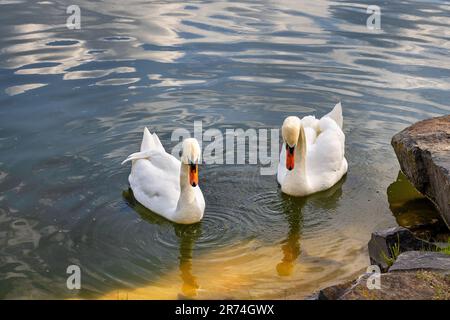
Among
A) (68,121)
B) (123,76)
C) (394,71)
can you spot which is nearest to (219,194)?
(68,121)

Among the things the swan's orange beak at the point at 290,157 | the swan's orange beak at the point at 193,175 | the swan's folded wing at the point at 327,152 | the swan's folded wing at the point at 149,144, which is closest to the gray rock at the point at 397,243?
the swan's orange beak at the point at 290,157

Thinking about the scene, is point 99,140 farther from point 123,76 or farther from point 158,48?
point 158,48

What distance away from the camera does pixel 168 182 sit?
9.67 meters

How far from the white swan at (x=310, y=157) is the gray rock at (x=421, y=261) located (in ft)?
9.48

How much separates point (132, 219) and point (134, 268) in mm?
1296

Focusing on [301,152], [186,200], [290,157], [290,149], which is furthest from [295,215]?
[186,200]

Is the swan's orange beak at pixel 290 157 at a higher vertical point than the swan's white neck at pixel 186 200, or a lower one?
higher

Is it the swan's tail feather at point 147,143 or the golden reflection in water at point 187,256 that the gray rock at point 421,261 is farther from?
the swan's tail feather at point 147,143

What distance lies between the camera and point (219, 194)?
988 cm

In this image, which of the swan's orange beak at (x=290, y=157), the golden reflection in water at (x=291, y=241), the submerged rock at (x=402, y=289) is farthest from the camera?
the swan's orange beak at (x=290, y=157)

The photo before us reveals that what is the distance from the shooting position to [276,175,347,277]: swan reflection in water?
8.40m

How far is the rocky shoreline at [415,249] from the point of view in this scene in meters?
5.86

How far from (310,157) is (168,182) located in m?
2.20

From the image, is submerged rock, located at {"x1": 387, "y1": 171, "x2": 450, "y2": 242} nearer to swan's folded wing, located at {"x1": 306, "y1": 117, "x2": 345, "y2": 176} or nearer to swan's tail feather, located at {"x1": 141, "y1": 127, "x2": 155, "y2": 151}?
swan's folded wing, located at {"x1": 306, "y1": 117, "x2": 345, "y2": 176}
